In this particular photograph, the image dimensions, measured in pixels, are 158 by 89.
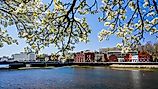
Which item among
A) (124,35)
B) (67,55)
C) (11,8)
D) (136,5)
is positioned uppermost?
(11,8)

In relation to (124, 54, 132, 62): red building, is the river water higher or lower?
lower

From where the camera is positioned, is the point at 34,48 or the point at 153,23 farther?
the point at 153,23

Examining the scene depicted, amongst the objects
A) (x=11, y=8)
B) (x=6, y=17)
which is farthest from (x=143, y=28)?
(x=6, y=17)

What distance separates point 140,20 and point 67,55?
199cm

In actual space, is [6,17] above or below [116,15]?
above

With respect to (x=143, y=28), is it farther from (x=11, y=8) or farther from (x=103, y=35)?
(x=11, y=8)

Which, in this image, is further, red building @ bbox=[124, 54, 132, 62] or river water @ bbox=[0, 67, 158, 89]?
red building @ bbox=[124, 54, 132, 62]

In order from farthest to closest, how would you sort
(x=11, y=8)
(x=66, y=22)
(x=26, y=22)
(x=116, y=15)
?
1. (x=26, y=22)
2. (x=11, y=8)
3. (x=116, y=15)
4. (x=66, y=22)

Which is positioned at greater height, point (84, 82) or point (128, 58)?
point (128, 58)

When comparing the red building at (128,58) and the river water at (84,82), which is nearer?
the river water at (84,82)

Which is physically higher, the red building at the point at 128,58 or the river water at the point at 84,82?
the red building at the point at 128,58

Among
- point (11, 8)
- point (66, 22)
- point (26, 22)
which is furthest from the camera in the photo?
point (26, 22)

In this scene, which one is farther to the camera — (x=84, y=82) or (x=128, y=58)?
(x=128, y=58)

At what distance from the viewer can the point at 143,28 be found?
25.2ft
